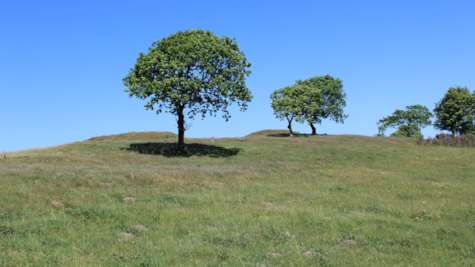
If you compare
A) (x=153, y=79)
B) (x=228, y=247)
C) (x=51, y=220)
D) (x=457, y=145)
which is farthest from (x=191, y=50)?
(x=457, y=145)

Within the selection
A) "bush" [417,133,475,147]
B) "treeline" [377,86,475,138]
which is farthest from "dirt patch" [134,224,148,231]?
"treeline" [377,86,475,138]

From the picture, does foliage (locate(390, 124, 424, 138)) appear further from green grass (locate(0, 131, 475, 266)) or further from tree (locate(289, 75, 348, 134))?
green grass (locate(0, 131, 475, 266))

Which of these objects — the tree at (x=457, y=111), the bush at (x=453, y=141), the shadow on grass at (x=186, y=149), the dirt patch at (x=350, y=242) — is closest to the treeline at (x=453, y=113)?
the tree at (x=457, y=111)

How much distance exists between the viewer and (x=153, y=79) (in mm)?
41719

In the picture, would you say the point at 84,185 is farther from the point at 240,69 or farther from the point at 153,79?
the point at 240,69

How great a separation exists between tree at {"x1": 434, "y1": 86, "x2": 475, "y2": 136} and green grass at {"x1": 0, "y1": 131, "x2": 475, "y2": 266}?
6183 centimetres

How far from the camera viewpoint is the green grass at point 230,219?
994 cm

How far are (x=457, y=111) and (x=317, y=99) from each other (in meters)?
35.3

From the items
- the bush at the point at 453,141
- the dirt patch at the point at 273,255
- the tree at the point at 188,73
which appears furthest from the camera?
the bush at the point at 453,141

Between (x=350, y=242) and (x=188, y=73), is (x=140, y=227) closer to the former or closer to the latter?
(x=350, y=242)

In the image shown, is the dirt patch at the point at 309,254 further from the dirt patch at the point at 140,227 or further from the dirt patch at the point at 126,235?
the dirt patch at the point at 140,227

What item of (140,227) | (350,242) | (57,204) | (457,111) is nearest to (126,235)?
(140,227)

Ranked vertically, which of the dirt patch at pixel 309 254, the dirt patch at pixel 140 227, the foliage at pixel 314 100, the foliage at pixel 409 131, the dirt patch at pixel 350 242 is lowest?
the dirt patch at pixel 350 242

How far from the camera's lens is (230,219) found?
1433 cm
